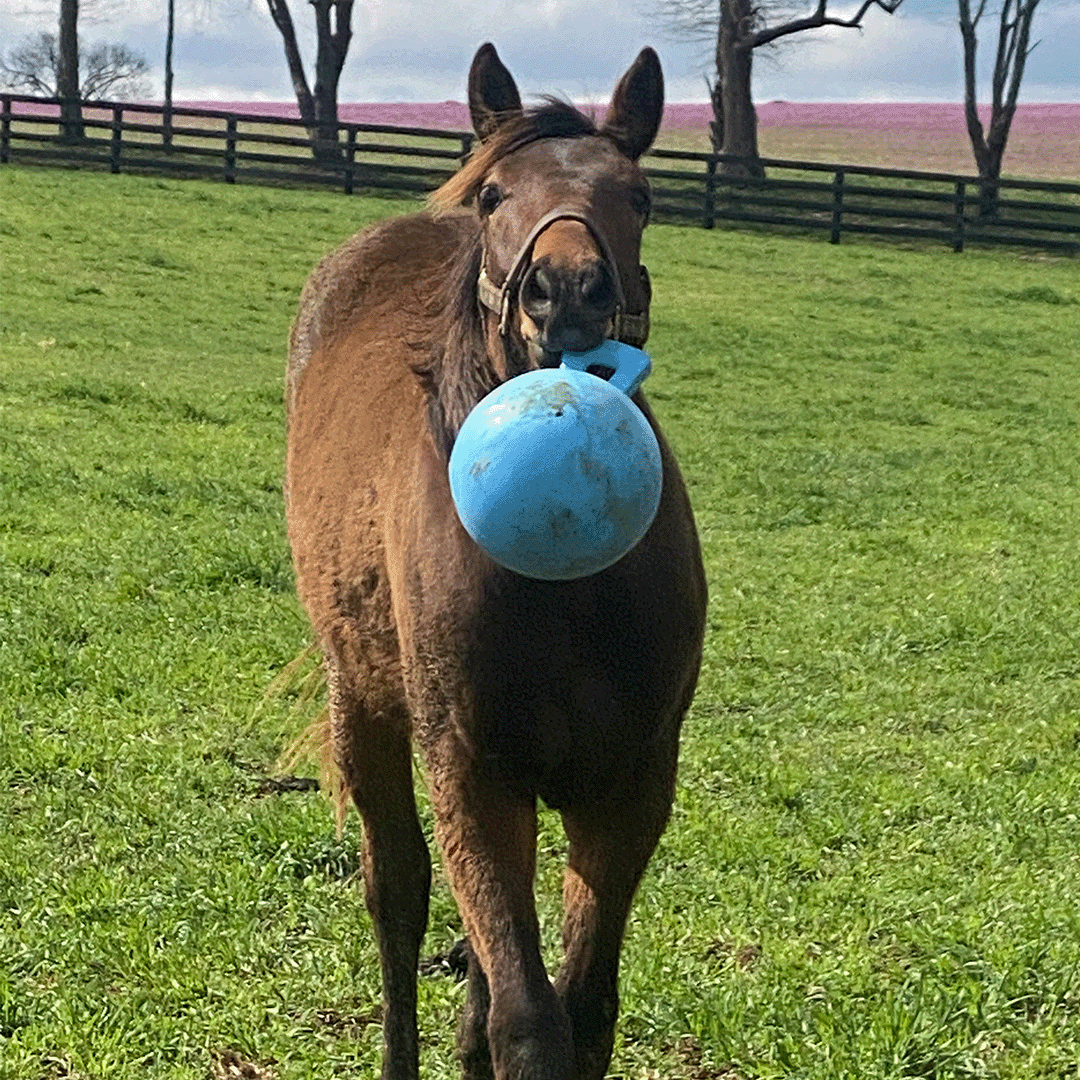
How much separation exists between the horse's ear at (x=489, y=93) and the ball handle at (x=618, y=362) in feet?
2.64

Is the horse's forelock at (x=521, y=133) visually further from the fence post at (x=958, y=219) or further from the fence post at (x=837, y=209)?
the fence post at (x=958, y=219)

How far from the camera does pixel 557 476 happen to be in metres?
2.39

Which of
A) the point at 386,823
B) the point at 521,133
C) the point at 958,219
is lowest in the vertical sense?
the point at 386,823

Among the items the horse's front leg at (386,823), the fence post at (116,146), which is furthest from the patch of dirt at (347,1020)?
the fence post at (116,146)

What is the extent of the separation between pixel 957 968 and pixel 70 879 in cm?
243

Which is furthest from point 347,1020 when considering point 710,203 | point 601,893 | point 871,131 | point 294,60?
point 871,131

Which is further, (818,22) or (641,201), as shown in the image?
(818,22)

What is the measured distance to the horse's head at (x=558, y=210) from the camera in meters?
2.49

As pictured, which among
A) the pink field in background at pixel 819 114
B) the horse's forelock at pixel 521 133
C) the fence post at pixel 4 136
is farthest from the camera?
the pink field in background at pixel 819 114

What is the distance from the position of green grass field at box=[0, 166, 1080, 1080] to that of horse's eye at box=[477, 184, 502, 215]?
194cm

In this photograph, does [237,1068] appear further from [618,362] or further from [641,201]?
[641,201]

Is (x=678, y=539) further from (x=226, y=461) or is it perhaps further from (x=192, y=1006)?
(x=226, y=461)

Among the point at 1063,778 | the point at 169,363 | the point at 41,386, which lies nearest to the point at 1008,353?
the point at 169,363

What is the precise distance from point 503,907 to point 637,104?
1675 millimetres
